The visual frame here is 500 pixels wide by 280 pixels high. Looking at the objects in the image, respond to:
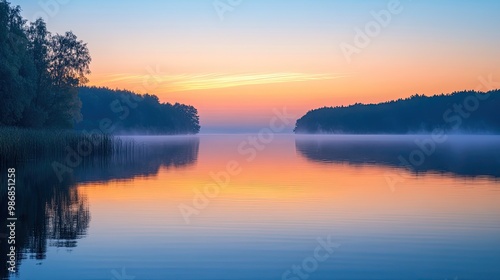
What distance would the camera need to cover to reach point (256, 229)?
17.2 metres

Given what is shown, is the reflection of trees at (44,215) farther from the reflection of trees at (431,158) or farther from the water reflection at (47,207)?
the reflection of trees at (431,158)

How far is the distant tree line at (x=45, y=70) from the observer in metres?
52.3

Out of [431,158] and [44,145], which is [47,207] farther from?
[431,158]

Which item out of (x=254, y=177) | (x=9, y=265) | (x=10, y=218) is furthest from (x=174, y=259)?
(x=254, y=177)

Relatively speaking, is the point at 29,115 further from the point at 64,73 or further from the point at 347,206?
the point at 347,206

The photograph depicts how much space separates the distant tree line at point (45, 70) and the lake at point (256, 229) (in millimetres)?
23638

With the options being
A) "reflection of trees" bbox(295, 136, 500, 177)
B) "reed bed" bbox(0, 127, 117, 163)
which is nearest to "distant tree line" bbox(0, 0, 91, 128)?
"reed bed" bbox(0, 127, 117, 163)

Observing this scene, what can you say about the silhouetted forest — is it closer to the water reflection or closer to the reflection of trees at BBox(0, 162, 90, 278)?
the water reflection

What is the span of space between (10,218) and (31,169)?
56.5ft

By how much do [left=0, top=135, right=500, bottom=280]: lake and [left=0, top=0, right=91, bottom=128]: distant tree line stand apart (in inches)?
931

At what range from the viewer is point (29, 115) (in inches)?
2218

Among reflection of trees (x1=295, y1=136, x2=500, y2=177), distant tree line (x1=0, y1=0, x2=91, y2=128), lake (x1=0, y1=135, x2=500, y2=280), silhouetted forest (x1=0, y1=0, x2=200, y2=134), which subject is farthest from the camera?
distant tree line (x1=0, y1=0, x2=91, y2=128)

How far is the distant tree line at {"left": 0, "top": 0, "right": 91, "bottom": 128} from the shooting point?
52.3m

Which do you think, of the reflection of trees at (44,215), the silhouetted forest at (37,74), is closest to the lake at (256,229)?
the reflection of trees at (44,215)
